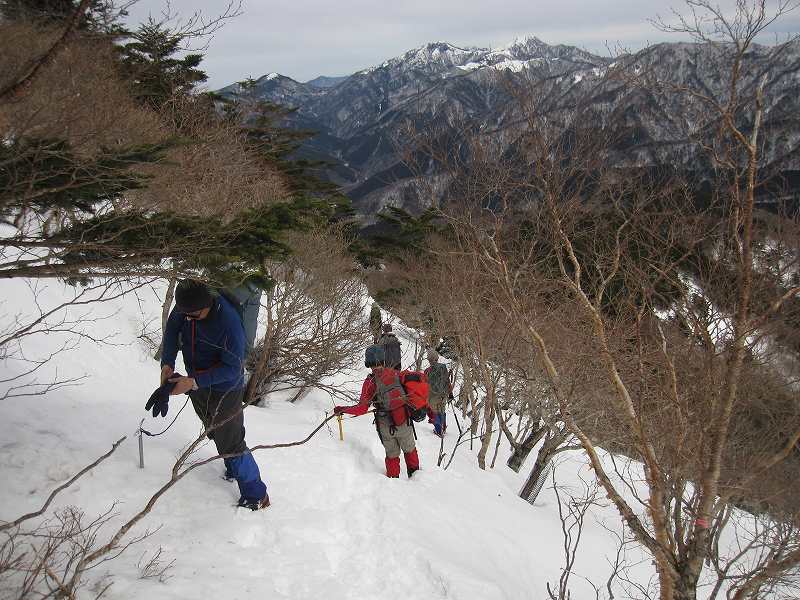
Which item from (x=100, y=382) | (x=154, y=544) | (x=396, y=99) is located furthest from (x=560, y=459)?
(x=396, y=99)

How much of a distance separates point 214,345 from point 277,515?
4.91ft

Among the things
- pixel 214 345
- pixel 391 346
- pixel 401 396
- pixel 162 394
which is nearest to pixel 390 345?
pixel 391 346

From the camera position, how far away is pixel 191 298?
3.43 meters

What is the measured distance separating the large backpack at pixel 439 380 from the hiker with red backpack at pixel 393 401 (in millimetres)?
4372

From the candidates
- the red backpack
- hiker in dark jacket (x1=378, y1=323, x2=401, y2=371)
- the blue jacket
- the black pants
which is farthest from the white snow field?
hiker in dark jacket (x1=378, y1=323, x2=401, y2=371)

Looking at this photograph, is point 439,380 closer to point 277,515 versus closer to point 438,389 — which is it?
point 438,389

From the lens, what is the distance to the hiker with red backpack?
17.9 feet

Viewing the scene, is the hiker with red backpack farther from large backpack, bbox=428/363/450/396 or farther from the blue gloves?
large backpack, bbox=428/363/450/396

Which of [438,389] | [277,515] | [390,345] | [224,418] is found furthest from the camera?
[390,345]

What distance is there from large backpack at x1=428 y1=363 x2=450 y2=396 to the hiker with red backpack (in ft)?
14.3

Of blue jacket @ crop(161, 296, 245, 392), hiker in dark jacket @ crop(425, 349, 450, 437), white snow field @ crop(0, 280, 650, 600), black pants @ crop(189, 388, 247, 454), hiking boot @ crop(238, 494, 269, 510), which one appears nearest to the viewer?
white snow field @ crop(0, 280, 650, 600)

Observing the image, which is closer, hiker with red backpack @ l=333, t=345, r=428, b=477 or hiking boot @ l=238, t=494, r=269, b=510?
hiking boot @ l=238, t=494, r=269, b=510

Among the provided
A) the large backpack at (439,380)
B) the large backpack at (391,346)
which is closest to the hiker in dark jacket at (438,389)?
the large backpack at (439,380)

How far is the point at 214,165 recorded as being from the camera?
9.23 m
